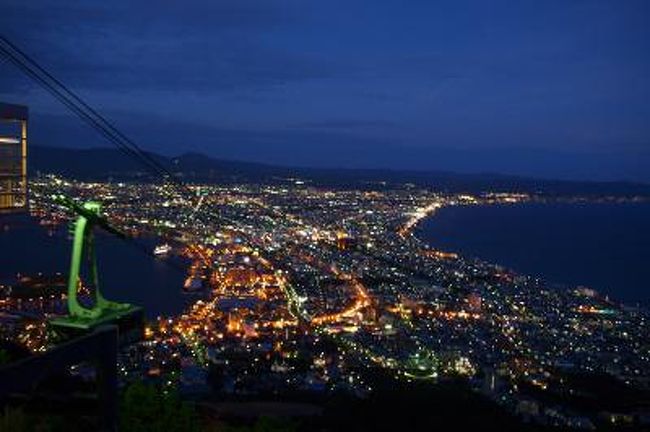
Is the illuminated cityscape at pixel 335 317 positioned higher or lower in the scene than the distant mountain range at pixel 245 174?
lower

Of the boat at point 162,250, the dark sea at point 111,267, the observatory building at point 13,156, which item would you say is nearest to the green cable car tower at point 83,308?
the observatory building at point 13,156

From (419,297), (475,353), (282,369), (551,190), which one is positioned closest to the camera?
(282,369)

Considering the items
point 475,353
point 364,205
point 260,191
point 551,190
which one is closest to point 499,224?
point 364,205

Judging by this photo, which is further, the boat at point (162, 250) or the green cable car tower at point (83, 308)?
the boat at point (162, 250)

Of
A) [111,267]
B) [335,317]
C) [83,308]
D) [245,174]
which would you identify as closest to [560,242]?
[245,174]

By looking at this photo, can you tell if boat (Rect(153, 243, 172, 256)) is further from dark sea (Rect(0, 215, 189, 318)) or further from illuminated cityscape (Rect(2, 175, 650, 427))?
dark sea (Rect(0, 215, 189, 318))

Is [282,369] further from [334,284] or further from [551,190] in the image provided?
[551,190]

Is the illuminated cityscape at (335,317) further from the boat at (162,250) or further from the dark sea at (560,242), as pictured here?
the dark sea at (560,242)
